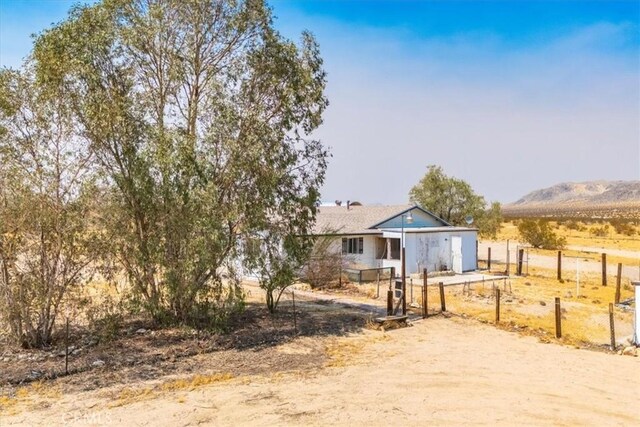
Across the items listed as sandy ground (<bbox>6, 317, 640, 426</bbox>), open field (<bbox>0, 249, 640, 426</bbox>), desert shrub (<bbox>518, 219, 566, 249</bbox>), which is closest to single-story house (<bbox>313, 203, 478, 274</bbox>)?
open field (<bbox>0, 249, 640, 426</bbox>)

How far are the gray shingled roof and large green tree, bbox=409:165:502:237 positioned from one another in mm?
6545

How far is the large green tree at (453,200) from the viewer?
38.4 m

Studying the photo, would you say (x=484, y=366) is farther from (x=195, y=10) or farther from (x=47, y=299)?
(x=195, y=10)

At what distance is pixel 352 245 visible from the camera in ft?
97.1

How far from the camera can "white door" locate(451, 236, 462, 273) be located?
98.4 ft

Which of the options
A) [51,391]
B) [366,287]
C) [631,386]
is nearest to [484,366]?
[631,386]

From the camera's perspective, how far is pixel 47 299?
1312 cm

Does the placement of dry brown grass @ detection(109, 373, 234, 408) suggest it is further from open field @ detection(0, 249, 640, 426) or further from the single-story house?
the single-story house

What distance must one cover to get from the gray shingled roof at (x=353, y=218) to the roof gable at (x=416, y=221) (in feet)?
1.00

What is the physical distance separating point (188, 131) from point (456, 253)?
19.5 metres

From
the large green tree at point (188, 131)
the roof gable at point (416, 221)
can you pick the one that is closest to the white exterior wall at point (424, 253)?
the roof gable at point (416, 221)

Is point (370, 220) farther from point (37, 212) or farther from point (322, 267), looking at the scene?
point (37, 212)

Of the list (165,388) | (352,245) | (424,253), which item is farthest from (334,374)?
(424,253)

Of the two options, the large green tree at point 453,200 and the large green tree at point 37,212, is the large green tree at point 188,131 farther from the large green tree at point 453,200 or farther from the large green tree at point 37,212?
the large green tree at point 453,200
